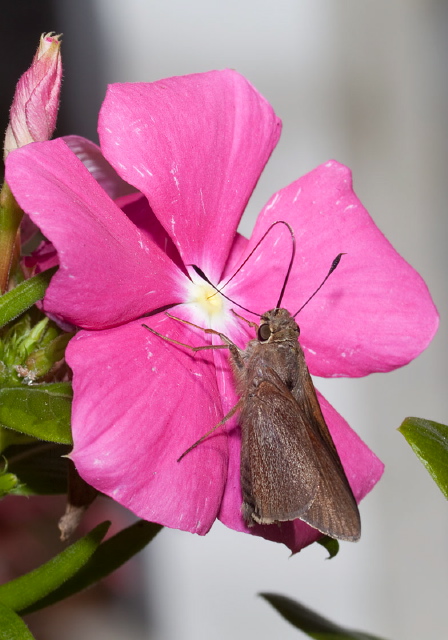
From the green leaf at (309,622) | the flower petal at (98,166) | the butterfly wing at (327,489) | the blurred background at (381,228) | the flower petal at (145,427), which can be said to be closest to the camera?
the flower petal at (145,427)

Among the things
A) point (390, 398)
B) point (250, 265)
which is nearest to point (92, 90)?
point (390, 398)

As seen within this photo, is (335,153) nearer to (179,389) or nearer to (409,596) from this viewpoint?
(409,596)

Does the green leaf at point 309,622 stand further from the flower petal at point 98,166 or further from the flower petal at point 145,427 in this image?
the flower petal at point 98,166

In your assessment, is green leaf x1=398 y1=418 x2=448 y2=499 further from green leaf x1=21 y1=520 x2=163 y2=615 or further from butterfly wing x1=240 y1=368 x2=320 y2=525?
green leaf x1=21 y1=520 x2=163 y2=615

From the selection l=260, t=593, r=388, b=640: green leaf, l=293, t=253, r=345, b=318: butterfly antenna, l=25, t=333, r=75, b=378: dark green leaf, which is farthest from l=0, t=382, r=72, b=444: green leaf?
l=260, t=593, r=388, b=640: green leaf

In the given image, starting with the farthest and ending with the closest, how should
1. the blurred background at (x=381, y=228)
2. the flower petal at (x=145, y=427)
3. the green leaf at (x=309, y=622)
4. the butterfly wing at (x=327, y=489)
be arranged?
the blurred background at (x=381, y=228) → the green leaf at (x=309, y=622) → the butterfly wing at (x=327, y=489) → the flower petal at (x=145, y=427)

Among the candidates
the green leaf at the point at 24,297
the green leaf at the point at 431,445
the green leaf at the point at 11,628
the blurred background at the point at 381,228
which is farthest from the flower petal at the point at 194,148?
the blurred background at the point at 381,228
